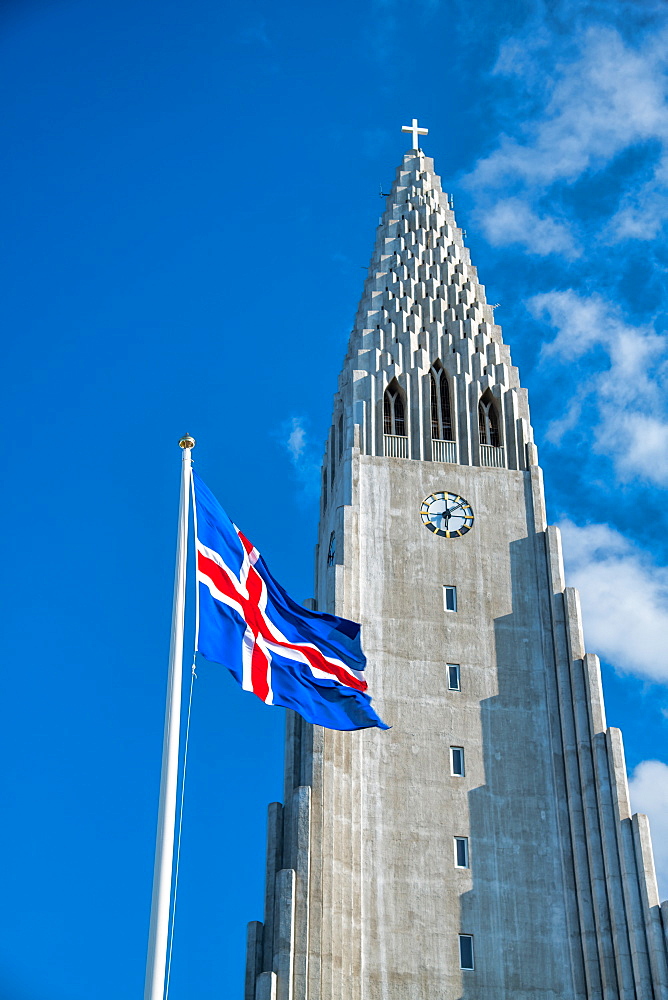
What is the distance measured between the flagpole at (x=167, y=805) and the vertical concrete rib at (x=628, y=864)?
92.7ft

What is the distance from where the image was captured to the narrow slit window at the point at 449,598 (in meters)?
59.2

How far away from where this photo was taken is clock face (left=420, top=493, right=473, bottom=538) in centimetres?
6128

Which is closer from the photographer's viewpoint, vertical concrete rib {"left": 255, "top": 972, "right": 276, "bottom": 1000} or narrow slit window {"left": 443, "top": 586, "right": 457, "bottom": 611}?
vertical concrete rib {"left": 255, "top": 972, "right": 276, "bottom": 1000}

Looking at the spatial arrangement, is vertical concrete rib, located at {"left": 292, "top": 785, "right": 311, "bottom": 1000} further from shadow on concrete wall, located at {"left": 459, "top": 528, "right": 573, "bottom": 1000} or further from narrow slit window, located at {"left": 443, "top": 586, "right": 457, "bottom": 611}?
narrow slit window, located at {"left": 443, "top": 586, "right": 457, "bottom": 611}

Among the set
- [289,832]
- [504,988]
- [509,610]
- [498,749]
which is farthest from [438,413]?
[504,988]

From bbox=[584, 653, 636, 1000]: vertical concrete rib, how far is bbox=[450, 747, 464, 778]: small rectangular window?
518 centimetres

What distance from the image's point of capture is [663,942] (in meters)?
50.2

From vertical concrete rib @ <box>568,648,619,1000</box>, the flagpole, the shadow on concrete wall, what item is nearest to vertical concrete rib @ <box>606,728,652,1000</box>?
vertical concrete rib @ <box>568,648,619,1000</box>

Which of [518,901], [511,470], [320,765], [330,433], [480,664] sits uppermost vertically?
[330,433]

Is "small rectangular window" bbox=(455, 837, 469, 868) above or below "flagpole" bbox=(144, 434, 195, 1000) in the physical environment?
above

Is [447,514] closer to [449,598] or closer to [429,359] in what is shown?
[449,598]

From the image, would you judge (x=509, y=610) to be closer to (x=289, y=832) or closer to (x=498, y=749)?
(x=498, y=749)

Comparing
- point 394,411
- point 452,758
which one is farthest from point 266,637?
point 394,411

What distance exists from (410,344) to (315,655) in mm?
33798
